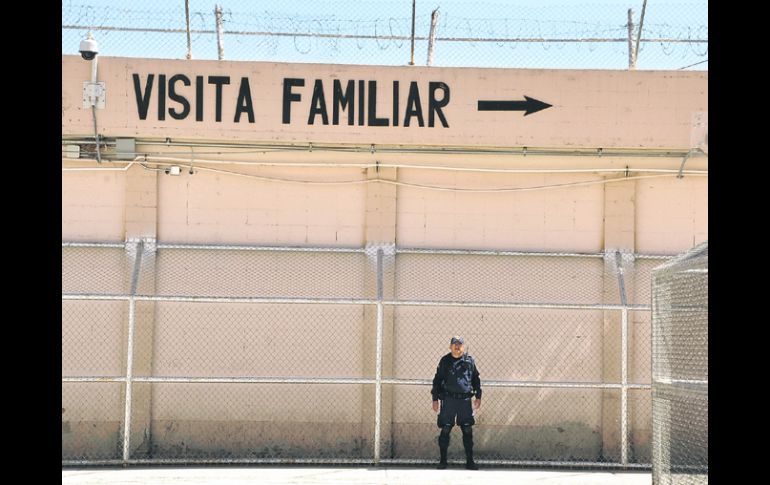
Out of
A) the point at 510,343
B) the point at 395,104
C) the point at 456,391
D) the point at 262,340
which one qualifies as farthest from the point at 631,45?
the point at 262,340

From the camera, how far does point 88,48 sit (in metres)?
13.1

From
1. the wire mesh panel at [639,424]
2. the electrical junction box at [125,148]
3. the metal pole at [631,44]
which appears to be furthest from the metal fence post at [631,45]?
the electrical junction box at [125,148]

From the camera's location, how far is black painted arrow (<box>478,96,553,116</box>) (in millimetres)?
13789

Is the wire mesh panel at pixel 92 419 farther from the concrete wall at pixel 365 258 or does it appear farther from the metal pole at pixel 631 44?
the metal pole at pixel 631 44

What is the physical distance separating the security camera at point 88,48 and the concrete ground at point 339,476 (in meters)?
5.08

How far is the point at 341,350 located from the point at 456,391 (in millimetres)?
1789

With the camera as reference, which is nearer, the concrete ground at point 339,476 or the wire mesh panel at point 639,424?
the concrete ground at point 339,476

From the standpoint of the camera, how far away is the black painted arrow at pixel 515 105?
1379cm

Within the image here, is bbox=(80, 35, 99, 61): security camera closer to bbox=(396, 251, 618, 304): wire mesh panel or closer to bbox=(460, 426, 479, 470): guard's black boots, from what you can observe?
bbox=(396, 251, 618, 304): wire mesh panel

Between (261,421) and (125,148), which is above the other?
(125,148)

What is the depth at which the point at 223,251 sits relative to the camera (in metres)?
13.8

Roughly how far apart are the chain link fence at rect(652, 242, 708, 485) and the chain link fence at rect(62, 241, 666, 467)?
14.4ft

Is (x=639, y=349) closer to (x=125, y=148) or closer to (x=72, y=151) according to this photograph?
(x=125, y=148)
